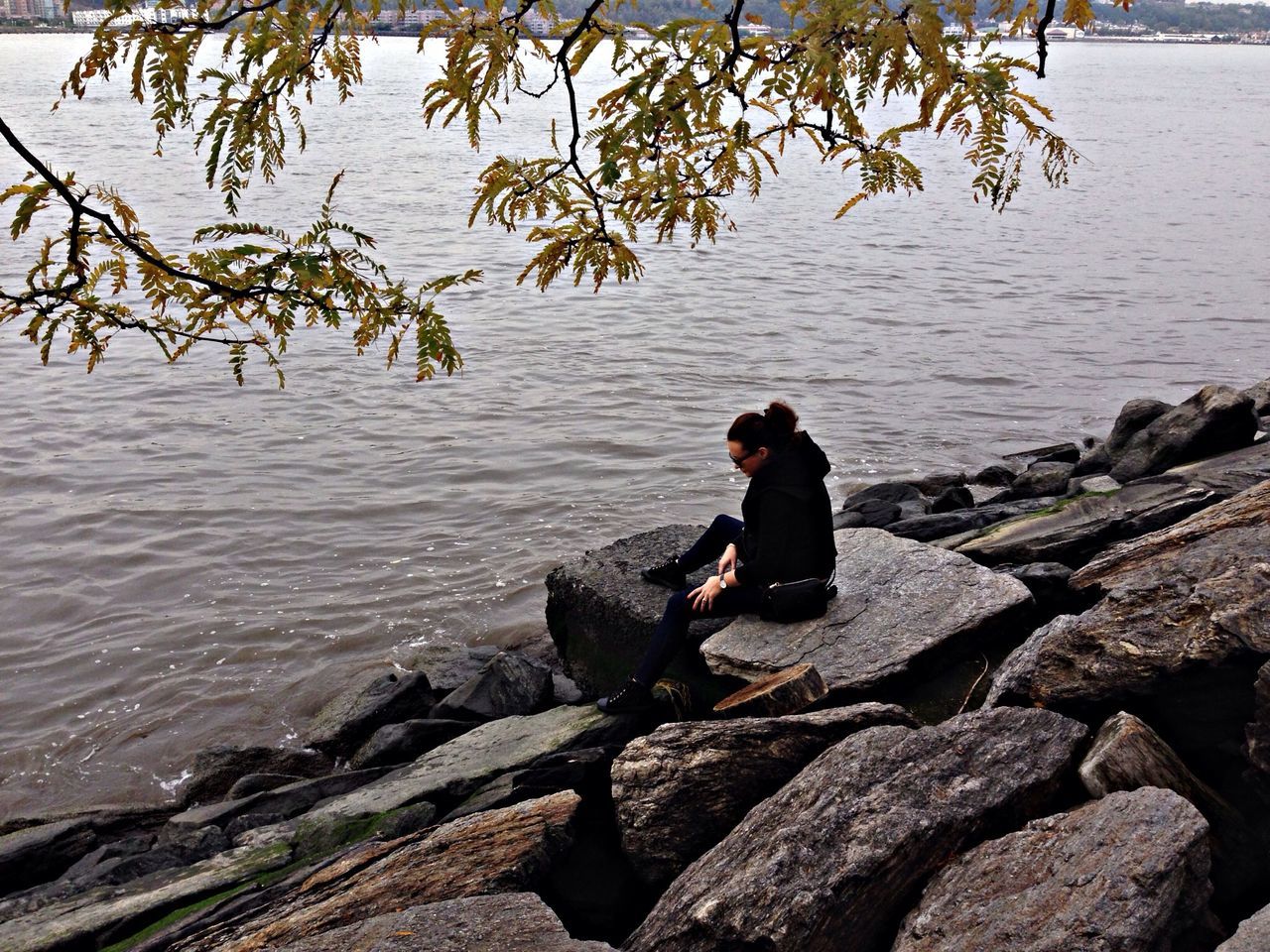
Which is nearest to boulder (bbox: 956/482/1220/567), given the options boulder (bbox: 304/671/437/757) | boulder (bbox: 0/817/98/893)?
boulder (bbox: 304/671/437/757)

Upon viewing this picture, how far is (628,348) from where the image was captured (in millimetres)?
20328

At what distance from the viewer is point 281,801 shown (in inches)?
301

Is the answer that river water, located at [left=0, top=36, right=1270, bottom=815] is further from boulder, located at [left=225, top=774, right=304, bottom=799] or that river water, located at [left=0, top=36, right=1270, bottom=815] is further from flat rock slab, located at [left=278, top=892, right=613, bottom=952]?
flat rock slab, located at [left=278, top=892, right=613, bottom=952]

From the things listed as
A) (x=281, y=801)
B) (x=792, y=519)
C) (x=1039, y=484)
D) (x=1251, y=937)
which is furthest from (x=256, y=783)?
(x=1039, y=484)

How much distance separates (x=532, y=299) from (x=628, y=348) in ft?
14.6

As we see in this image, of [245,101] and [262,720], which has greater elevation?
[245,101]

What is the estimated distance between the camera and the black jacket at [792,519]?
7.28m

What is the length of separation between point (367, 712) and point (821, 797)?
5.05 m

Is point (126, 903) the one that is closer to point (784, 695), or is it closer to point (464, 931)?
point (464, 931)

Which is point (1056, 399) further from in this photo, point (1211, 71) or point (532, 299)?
point (1211, 71)

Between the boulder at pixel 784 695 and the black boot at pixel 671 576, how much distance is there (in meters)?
2.06

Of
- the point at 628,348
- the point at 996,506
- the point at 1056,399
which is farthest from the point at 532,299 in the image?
the point at 996,506

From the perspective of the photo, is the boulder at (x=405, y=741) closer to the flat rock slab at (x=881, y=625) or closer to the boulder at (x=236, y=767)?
the boulder at (x=236, y=767)

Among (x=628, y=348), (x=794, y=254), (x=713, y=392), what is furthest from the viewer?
(x=794, y=254)
